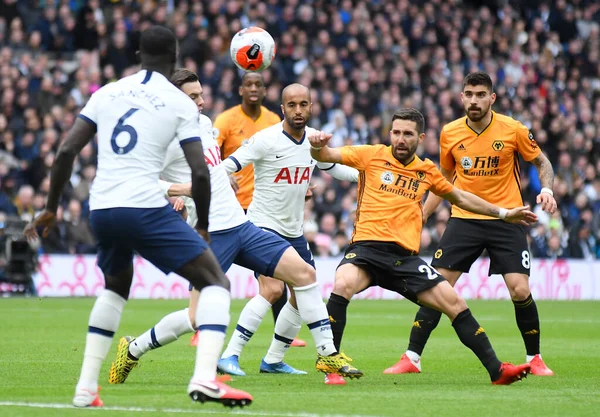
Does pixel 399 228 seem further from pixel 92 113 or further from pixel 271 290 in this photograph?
pixel 92 113

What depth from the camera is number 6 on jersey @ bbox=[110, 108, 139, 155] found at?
21.6 ft

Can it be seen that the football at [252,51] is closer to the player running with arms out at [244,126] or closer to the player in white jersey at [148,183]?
the player running with arms out at [244,126]

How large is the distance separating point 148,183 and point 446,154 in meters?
4.28

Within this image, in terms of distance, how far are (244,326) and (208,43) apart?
16.0 m

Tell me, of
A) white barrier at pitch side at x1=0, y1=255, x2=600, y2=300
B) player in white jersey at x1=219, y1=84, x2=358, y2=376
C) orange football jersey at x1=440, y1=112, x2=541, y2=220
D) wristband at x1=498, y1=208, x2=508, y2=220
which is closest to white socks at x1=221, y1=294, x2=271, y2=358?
player in white jersey at x1=219, y1=84, x2=358, y2=376

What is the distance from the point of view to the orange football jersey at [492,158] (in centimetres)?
1001

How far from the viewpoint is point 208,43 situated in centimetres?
2466

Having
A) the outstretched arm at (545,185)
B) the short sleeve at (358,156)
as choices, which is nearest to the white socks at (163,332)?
the short sleeve at (358,156)

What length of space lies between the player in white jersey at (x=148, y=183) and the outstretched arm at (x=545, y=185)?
363 cm

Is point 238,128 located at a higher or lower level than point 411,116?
lower

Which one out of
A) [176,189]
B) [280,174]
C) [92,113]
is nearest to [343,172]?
[280,174]

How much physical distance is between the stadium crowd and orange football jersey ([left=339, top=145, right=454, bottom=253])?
12.3m

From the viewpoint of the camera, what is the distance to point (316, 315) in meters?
8.38

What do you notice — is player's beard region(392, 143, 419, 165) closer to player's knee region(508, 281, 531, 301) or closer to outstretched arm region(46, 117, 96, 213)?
player's knee region(508, 281, 531, 301)
